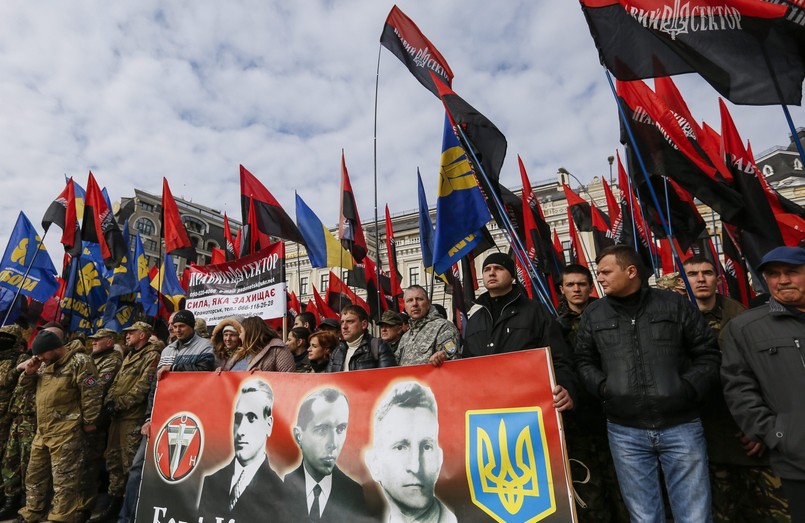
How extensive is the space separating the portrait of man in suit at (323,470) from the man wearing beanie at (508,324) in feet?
3.52

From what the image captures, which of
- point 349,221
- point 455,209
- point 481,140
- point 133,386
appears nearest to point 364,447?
point 133,386

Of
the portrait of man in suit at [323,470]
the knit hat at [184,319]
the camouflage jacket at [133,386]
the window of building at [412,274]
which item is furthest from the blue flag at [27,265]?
the window of building at [412,274]

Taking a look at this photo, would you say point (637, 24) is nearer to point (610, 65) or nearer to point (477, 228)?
point (610, 65)

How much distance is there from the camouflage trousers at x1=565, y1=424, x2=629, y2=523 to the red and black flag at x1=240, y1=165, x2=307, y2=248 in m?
6.73

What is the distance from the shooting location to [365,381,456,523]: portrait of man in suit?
2.98 m

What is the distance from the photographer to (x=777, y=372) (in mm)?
2328

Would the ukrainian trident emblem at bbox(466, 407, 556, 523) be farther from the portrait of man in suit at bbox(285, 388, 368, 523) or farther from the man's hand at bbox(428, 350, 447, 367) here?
the portrait of man in suit at bbox(285, 388, 368, 523)

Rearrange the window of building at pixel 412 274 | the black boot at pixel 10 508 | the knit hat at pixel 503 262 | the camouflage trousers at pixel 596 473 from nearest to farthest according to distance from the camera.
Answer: the camouflage trousers at pixel 596 473
the knit hat at pixel 503 262
the black boot at pixel 10 508
the window of building at pixel 412 274

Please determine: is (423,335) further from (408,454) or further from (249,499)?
(249,499)

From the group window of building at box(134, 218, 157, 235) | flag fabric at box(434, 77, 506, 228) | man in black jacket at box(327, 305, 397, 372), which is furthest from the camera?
window of building at box(134, 218, 157, 235)

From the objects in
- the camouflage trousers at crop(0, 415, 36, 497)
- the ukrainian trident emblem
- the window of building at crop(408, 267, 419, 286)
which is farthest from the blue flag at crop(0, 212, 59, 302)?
the window of building at crop(408, 267, 419, 286)

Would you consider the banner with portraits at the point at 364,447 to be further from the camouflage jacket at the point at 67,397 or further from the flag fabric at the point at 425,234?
the flag fabric at the point at 425,234

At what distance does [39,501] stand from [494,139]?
6.17 meters

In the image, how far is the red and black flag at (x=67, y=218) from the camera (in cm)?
961
